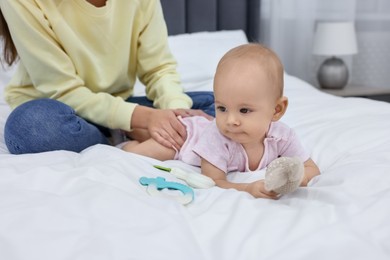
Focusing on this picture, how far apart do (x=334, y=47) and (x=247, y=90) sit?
1.77m

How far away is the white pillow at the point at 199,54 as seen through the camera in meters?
1.94

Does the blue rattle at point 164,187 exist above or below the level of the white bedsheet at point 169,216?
below

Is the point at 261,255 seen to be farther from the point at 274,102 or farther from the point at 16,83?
the point at 16,83

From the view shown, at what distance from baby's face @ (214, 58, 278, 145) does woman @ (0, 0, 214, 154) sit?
21 centimetres

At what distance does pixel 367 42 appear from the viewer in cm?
266

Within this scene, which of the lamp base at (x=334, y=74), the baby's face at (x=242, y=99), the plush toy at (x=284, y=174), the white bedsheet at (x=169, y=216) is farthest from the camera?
the lamp base at (x=334, y=74)

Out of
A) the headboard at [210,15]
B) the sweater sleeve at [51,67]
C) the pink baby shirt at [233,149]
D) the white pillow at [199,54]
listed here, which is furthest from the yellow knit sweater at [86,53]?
the headboard at [210,15]

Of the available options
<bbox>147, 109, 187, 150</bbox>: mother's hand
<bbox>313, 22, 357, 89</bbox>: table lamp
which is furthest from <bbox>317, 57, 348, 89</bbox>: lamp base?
<bbox>147, 109, 187, 150</bbox>: mother's hand

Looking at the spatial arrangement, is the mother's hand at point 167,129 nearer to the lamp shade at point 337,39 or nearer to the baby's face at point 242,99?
the baby's face at point 242,99

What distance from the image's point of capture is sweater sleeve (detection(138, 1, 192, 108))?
133cm

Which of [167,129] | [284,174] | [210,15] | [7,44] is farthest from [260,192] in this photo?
[210,15]

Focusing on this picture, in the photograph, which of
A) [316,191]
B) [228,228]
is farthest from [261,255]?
[316,191]

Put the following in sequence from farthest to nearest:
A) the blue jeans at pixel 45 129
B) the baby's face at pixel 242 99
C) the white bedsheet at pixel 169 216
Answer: the blue jeans at pixel 45 129, the baby's face at pixel 242 99, the white bedsheet at pixel 169 216

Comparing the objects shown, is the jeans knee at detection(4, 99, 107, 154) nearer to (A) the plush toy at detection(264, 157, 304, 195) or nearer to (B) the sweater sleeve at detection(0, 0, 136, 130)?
(B) the sweater sleeve at detection(0, 0, 136, 130)
